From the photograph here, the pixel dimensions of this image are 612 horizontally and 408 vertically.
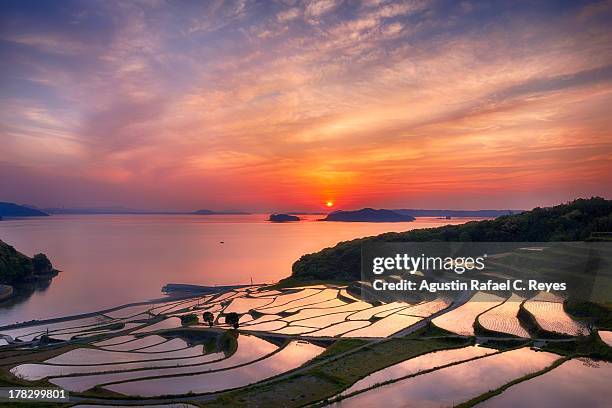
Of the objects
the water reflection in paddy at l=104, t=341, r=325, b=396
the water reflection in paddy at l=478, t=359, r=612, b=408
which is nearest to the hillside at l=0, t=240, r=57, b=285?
the water reflection in paddy at l=104, t=341, r=325, b=396

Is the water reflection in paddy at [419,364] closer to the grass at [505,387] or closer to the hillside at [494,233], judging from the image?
the grass at [505,387]

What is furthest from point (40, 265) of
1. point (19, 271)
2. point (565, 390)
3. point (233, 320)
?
point (565, 390)

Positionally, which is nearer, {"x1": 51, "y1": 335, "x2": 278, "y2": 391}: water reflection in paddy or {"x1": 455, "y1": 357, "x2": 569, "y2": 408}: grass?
{"x1": 455, "y1": 357, "x2": 569, "y2": 408}: grass

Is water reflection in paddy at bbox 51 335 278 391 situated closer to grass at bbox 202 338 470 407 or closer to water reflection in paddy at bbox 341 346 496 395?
grass at bbox 202 338 470 407

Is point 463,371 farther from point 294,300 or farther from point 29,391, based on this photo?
point 294,300

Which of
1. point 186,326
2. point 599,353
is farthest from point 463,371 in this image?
point 186,326

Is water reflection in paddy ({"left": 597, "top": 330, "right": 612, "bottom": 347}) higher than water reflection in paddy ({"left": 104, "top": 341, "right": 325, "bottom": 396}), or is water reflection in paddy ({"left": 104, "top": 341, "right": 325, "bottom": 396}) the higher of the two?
water reflection in paddy ({"left": 597, "top": 330, "right": 612, "bottom": 347})
